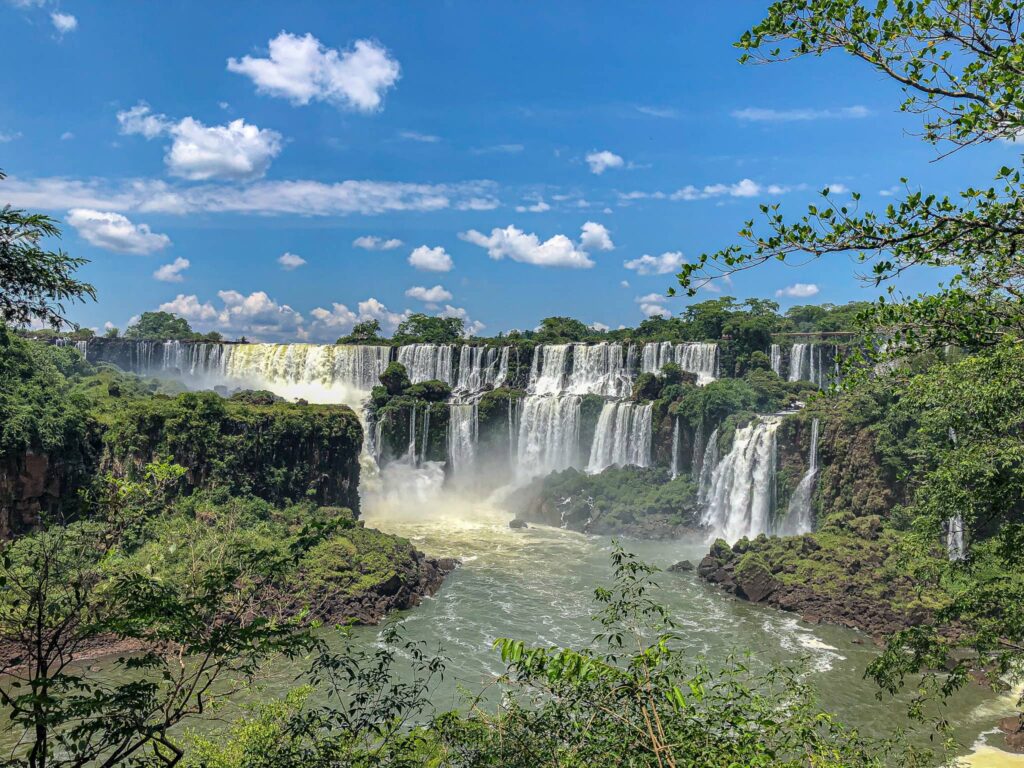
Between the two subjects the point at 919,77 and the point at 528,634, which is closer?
the point at 919,77

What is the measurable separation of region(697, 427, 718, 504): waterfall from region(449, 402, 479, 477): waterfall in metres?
13.4

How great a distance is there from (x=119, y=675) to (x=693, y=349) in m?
32.3

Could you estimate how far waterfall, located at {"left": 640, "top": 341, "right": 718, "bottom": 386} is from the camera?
3959cm

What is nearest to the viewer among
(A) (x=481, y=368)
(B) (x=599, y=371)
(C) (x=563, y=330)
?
(B) (x=599, y=371)

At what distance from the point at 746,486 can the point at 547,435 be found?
12.7 m

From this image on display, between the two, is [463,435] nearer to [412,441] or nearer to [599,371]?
[412,441]

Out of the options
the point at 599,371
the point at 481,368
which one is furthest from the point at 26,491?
the point at 599,371

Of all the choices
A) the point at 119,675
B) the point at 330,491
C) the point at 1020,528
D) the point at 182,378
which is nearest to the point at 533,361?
the point at 330,491

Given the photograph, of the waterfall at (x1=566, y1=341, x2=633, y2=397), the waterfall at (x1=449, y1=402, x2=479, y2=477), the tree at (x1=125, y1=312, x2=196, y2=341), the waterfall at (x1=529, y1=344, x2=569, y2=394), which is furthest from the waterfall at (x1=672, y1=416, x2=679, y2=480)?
the tree at (x1=125, y1=312, x2=196, y2=341)

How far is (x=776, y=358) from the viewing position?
3944 cm

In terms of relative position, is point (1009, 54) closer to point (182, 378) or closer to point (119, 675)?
point (119, 675)

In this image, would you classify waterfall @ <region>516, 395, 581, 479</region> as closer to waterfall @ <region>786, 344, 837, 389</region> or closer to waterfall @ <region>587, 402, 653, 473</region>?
waterfall @ <region>587, 402, 653, 473</region>

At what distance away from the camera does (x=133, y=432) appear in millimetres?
24141

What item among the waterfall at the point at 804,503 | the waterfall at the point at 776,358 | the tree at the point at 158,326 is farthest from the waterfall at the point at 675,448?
the tree at the point at 158,326
